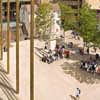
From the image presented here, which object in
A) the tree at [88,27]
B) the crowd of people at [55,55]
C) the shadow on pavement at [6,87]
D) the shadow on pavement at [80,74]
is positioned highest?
the tree at [88,27]

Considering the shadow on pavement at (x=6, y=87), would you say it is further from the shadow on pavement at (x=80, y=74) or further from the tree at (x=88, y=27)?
the tree at (x=88, y=27)

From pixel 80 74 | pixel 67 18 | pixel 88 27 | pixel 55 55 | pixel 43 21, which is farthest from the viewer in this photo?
pixel 67 18

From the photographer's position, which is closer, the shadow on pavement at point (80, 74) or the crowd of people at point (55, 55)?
the shadow on pavement at point (80, 74)

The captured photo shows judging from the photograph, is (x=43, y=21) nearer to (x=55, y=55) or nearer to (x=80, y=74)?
(x=55, y=55)

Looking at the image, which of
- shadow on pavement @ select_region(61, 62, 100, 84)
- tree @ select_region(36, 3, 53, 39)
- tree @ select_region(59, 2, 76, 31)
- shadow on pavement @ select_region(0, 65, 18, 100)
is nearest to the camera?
shadow on pavement @ select_region(0, 65, 18, 100)

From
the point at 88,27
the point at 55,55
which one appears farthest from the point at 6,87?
the point at 88,27

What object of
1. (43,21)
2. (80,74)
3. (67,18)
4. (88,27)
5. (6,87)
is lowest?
(80,74)

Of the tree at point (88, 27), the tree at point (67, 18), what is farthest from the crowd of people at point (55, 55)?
the tree at point (67, 18)

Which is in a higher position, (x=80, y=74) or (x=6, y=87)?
(x=6, y=87)

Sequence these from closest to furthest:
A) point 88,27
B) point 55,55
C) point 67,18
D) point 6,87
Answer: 1. point 6,87
2. point 55,55
3. point 88,27
4. point 67,18

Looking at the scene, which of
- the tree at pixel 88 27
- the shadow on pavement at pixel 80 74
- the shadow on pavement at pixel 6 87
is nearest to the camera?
the shadow on pavement at pixel 6 87

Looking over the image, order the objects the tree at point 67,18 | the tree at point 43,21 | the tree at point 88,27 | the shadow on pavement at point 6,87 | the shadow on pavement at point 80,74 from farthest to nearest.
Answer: the tree at point 67,18 < the tree at point 43,21 < the tree at point 88,27 < the shadow on pavement at point 80,74 < the shadow on pavement at point 6,87

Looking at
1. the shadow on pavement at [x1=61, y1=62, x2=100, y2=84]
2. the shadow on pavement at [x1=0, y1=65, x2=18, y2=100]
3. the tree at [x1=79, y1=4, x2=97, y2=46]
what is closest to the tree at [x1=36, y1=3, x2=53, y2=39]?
the tree at [x1=79, y1=4, x2=97, y2=46]

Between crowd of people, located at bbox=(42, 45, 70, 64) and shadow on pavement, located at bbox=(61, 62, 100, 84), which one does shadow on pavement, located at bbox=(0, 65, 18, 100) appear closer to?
crowd of people, located at bbox=(42, 45, 70, 64)
